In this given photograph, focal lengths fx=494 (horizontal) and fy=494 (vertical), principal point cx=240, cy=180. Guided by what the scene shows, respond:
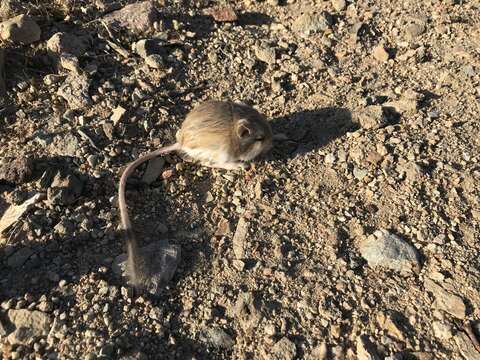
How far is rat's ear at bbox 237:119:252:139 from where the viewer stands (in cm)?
453

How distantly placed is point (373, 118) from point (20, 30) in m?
3.77

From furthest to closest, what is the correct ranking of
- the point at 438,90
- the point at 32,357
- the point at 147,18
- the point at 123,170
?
the point at 147,18
the point at 438,90
the point at 123,170
the point at 32,357

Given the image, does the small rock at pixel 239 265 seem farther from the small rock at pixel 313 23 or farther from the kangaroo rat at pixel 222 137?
the small rock at pixel 313 23

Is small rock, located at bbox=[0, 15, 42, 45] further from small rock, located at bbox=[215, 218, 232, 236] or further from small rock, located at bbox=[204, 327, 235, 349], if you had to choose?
small rock, located at bbox=[204, 327, 235, 349]

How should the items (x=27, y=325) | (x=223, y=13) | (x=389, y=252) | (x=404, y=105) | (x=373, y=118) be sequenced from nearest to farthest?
(x=27, y=325), (x=389, y=252), (x=373, y=118), (x=404, y=105), (x=223, y=13)

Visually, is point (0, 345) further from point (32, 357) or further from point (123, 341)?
point (123, 341)

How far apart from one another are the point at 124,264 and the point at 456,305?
8.40 ft

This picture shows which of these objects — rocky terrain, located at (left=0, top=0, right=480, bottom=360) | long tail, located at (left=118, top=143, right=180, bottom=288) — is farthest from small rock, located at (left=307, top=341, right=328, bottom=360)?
long tail, located at (left=118, top=143, right=180, bottom=288)

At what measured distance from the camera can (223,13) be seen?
5.89 metres

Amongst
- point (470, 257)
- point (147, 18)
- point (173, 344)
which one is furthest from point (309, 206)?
point (147, 18)

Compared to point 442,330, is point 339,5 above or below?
above

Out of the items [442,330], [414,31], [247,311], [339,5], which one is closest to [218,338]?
[247,311]

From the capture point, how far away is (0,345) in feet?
11.7

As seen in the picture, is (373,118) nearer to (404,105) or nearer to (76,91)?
(404,105)
